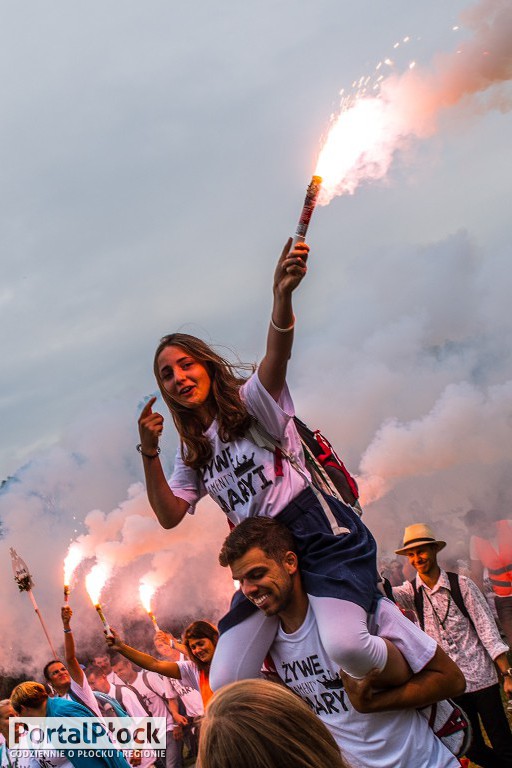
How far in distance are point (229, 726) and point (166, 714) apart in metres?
9.76

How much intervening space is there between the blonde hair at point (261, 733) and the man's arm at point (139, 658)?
17.8ft

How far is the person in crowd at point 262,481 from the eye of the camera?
10.5 ft

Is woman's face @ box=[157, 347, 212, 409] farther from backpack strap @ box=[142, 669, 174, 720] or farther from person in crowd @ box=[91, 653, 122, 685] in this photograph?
person in crowd @ box=[91, 653, 122, 685]

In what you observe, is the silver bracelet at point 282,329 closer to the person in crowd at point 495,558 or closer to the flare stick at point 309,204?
the flare stick at point 309,204

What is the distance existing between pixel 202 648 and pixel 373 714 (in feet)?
12.6

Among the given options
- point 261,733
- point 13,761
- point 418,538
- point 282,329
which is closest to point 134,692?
point 13,761

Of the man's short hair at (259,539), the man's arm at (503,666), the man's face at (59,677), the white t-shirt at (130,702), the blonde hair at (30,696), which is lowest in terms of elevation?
the man's arm at (503,666)

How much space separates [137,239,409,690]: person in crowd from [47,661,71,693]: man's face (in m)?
5.10

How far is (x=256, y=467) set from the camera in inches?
141

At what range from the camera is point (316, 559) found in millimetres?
3400

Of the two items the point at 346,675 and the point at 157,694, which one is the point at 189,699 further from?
the point at 346,675

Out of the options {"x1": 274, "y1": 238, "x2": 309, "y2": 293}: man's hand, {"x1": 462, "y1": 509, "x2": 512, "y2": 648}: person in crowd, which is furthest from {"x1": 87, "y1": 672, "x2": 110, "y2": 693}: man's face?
{"x1": 274, "y1": 238, "x2": 309, "y2": 293}: man's hand

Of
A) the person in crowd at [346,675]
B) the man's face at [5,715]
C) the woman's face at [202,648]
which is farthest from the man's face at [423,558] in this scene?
the man's face at [5,715]

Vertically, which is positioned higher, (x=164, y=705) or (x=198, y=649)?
(x=164, y=705)
